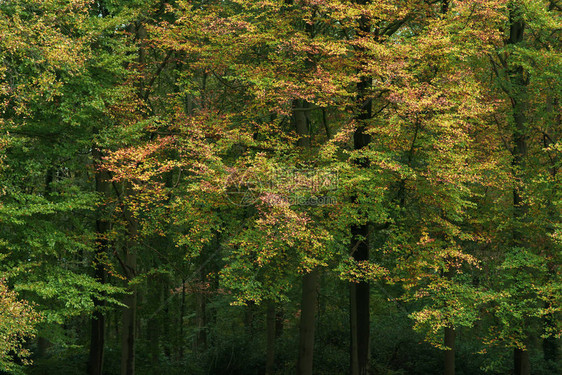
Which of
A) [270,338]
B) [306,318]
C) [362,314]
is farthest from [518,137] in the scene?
[270,338]

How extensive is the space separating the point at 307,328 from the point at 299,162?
486 centimetres

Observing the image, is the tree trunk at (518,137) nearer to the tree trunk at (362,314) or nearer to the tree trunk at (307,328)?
the tree trunk at (362,314)

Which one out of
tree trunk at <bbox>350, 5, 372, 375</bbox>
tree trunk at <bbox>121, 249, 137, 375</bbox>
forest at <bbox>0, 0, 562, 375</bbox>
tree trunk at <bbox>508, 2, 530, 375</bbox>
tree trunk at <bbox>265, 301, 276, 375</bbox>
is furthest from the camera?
tree trunk at <bbox>265, 301, 276, 375</bbox>

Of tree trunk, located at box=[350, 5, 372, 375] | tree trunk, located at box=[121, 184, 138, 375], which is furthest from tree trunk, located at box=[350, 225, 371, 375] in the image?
tree trunk, located at box=[121, 184, 138, 375]

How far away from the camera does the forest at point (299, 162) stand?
36.6ft

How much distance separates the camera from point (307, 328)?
1412 cm

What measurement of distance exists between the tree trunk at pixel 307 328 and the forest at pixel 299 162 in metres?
0.06

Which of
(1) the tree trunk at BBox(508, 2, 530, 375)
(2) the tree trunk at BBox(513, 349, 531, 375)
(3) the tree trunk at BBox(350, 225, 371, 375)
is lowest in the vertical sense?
(2) the tree trunk at BBox(513, 349, 531, 375)

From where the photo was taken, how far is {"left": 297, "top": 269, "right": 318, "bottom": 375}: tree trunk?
46.0ft

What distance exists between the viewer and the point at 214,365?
18484mm

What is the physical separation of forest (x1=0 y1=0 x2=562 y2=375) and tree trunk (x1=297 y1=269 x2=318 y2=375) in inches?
2.4

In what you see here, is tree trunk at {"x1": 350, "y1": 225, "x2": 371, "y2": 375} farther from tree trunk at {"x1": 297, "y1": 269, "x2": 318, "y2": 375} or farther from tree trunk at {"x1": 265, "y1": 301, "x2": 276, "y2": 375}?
tree trunk at {"x1": 265, "y1": 301, "x2": 276, "y2": 375}

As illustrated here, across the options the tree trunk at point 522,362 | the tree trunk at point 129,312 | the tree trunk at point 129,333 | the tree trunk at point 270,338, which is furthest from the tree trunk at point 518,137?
the tree trunk at point 129,333

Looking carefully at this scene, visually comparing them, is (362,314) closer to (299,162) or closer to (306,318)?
(306,318)
